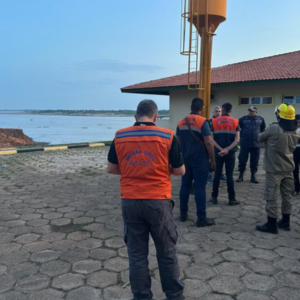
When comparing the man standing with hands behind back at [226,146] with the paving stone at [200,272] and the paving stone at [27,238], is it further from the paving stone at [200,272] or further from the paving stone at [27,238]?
the paving stone at [27,238]

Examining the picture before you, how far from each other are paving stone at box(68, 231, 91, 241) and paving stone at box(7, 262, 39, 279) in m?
0.82

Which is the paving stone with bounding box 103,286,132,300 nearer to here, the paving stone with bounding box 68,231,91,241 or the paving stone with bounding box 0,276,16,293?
the paving stone with bounding box 0,276,16,293

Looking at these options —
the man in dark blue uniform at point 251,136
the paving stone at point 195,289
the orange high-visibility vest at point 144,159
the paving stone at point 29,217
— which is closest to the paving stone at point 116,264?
the paving stone at point 195,289

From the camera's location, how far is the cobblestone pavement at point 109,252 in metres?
3.02

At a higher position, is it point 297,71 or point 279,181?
point 297,71

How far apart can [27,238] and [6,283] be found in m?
1.19

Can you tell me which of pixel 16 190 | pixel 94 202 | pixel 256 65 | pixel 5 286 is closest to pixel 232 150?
pixel 94 202

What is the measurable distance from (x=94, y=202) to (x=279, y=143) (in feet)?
12.0

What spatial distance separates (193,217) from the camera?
16.9 feet

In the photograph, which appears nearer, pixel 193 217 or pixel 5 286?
pixel 5 286

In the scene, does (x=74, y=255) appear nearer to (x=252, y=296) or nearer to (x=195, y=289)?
(x=195, y=289)

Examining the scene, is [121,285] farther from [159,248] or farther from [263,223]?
[263,223]

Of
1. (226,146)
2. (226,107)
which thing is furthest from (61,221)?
(226,107)

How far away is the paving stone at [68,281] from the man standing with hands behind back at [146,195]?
0.73 metres
